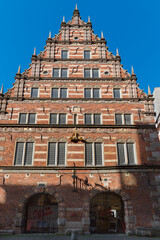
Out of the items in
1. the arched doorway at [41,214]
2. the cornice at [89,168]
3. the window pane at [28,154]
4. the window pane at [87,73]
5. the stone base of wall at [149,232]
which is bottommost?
the stone base of wall at [149,232]

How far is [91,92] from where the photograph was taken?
2155 centimetres

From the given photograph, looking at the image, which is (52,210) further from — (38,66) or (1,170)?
(38,66)

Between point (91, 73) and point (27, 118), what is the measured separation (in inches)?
331

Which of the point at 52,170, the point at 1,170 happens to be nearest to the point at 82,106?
the point at 52,170

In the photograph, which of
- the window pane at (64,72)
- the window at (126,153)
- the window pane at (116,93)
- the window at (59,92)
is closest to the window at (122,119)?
the window at (126,153)

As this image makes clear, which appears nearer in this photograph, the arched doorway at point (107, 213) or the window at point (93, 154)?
the arched doorway at point (107, 213)

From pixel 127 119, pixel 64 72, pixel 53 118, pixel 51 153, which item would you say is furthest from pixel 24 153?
pixel 127 119

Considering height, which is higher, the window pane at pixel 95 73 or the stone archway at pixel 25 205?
the window pane at pixel 95 73

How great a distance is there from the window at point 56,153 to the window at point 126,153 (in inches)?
196

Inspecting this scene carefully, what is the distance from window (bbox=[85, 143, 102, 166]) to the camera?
18.3 metres

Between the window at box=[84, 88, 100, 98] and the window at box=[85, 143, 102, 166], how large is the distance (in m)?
5.26

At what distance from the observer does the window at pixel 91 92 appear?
21.5 meters

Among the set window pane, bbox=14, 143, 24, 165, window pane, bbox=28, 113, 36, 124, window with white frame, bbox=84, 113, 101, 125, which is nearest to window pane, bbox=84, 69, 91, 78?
window with white frame, bbox=84, 113, 101, 125

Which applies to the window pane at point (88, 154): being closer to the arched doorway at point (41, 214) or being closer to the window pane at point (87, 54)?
the arched doorway at point (41, 214)
